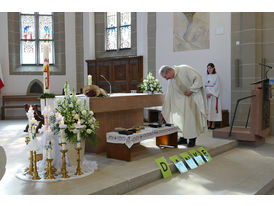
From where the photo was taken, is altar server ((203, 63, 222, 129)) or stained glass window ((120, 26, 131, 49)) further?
stained glass window ((120, 26, 131, 49))

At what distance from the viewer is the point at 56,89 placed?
13.3 meters

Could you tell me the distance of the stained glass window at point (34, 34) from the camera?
1325 cm

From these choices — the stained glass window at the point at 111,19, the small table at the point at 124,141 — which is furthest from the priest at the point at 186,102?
the stained glass window at the point at 111,19

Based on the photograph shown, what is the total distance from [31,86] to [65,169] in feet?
31.0

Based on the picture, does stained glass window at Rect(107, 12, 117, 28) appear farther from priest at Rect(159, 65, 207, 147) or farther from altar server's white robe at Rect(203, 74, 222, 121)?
priest at Rect(159, 65, 207, 147)

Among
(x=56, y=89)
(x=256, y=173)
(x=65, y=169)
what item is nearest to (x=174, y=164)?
(x=256, y=173)

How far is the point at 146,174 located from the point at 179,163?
0.87 meters

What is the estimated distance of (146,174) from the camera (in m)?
4.71

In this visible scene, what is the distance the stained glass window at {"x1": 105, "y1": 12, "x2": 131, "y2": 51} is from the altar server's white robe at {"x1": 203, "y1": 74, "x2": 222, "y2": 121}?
4338mm

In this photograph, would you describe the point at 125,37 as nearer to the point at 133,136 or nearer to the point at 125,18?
the point at 125,18

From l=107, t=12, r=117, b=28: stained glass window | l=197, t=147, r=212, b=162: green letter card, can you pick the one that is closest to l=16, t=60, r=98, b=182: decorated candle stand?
l=197, t=147, r=212, b=162: green letter card

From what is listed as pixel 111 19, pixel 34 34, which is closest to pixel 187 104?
pixel 111 19

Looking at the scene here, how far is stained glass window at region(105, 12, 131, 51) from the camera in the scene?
41.2 feet

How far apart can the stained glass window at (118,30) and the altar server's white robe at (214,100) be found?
14.2 ft
